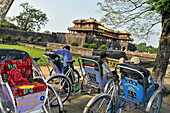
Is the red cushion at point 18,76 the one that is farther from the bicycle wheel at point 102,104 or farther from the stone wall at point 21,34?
the stone wall at point 21,34

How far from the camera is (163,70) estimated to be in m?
5.46

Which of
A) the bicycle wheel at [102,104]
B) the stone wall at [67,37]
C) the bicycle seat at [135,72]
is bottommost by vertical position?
the bicycle wheel at [102,104]

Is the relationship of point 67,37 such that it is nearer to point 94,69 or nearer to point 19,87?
point 94,69

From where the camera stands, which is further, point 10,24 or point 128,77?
point 10,24

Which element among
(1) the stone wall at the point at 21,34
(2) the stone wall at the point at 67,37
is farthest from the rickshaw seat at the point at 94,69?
(1) the stone wall at the point at 21,34

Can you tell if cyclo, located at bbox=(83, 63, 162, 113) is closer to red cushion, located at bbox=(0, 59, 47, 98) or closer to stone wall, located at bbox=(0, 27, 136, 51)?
red cushion, located at bbox=(0, 59, 47, 98)

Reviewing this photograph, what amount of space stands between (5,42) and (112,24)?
20214 millimetres

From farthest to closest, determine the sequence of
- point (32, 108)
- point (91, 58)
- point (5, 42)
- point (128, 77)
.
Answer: point (5, 42) < point (91, 58) < point (128, 77) < point (32, 108)

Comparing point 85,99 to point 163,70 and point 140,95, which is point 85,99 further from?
point 163,70

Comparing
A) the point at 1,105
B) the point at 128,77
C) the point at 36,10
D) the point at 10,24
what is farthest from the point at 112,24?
the point at 10,24

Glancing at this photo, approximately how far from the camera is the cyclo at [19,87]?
6.23 feet

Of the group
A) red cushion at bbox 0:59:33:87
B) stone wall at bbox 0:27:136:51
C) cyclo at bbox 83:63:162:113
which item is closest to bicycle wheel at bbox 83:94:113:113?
cyclo at bbox 83:63:162:113

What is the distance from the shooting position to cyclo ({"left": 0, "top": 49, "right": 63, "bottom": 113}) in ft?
6.23

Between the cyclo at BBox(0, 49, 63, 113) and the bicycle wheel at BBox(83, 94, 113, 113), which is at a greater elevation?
the cyclo at BBox(0, 49, 63, 113)
